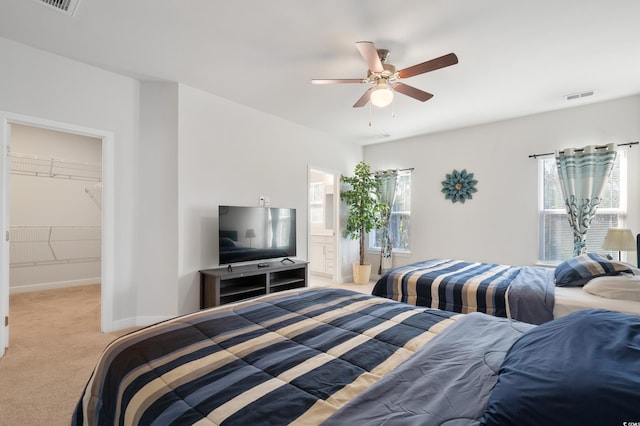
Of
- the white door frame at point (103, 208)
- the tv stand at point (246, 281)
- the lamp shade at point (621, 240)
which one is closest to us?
the white door frame at point (103, 208)

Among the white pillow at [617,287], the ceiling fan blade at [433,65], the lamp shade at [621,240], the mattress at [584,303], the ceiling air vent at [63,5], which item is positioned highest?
the ceiling air vent at [63,5]

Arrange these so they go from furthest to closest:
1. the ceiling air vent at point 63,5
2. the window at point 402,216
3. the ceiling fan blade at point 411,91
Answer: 1. the window at point 402,216
2. the ceiling fan blade at point 411,91
3. the ceiling air vent at point 63,5

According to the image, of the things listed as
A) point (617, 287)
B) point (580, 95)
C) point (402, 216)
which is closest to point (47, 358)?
point (617, 287)

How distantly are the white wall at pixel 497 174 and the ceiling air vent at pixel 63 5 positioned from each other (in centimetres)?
484

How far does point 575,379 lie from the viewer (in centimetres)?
76

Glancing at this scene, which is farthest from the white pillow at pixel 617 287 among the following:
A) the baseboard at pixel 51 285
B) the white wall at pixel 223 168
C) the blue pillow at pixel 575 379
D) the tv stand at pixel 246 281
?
→ the baseboard at pixel 51 285

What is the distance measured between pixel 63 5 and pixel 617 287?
4.65m

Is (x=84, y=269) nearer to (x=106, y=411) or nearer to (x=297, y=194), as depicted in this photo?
(x=297, y=194)

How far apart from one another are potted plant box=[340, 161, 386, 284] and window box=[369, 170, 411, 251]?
0.30 metres

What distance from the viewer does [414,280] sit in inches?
121

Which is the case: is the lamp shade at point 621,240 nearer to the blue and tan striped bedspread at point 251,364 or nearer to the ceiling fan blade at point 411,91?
the ceiling fan blade at point 411,91

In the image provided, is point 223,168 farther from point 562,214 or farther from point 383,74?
point 562,214

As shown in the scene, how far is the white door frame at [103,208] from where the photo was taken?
9.09 feet

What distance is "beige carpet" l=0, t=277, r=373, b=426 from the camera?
2031mm
